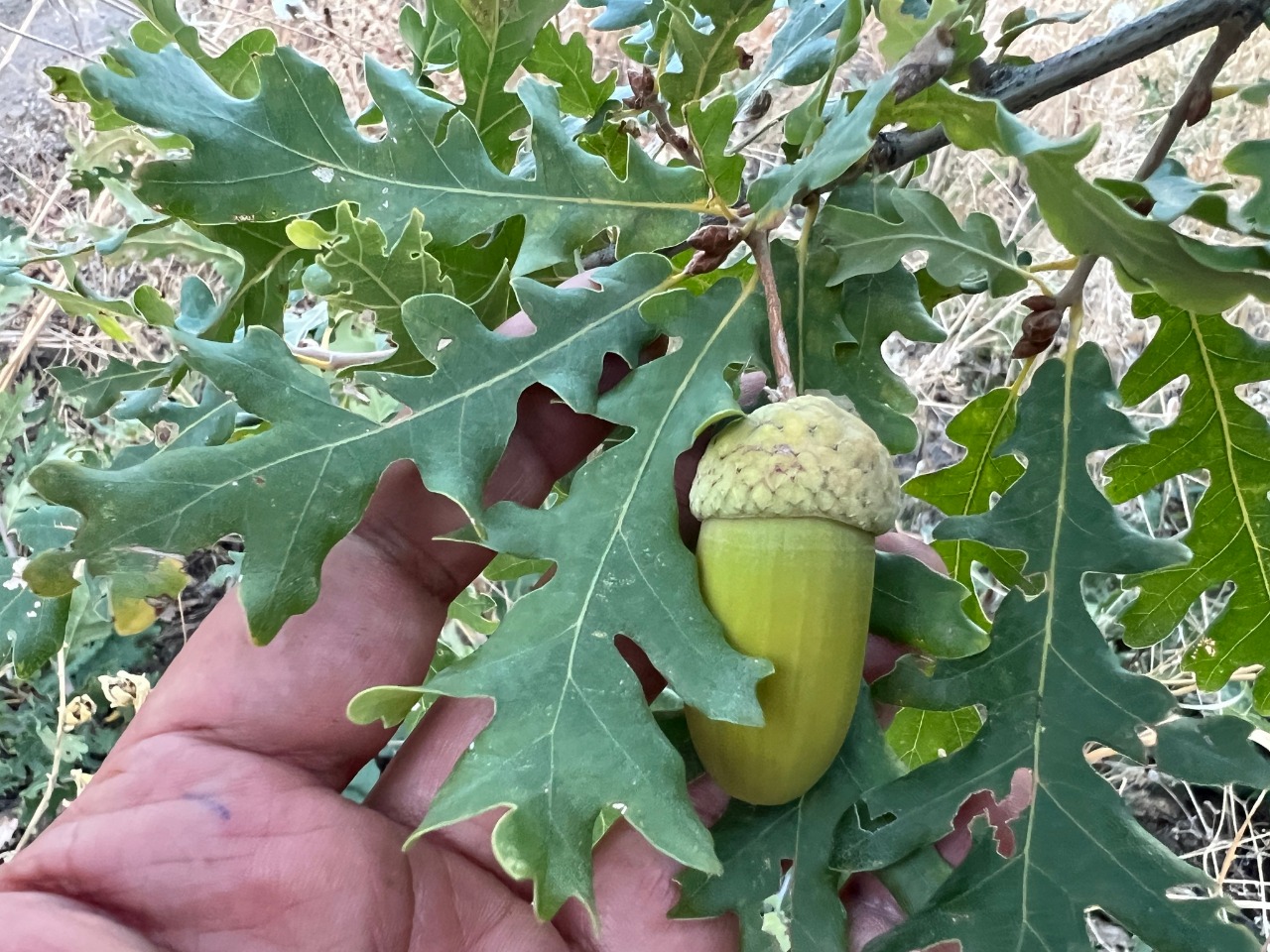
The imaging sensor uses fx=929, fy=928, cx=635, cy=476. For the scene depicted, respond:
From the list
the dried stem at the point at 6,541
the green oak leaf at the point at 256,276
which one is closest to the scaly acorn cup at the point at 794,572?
the green oak leaf at the point at 256,276

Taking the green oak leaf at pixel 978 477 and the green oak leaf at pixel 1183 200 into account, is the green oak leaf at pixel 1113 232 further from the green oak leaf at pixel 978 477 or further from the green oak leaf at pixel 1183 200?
the green oak leaf at pixel 978 477

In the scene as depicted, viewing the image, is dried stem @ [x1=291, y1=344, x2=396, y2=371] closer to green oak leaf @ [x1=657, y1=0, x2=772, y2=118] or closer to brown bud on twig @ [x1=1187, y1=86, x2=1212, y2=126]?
green oak leaf @ [x1=657, y1=0, x2=772, y2=118]

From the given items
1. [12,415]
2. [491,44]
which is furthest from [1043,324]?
[12,415]

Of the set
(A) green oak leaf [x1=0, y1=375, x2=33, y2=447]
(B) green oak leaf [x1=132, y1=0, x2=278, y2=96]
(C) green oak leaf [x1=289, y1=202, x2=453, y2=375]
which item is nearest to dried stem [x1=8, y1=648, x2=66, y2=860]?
(A) green oak leaf [x1=0, y1=375, x2=33, y2=447]

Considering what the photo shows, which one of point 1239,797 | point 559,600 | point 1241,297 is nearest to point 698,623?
point 559,600

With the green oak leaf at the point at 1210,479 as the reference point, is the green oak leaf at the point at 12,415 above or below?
below

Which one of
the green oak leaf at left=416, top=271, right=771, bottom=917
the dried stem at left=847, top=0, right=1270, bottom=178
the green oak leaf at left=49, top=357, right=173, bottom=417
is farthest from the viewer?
the green oak leaf at left=49, top=357, right=173, bottom=417

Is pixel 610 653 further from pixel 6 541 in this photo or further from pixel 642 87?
pixel 6 541
